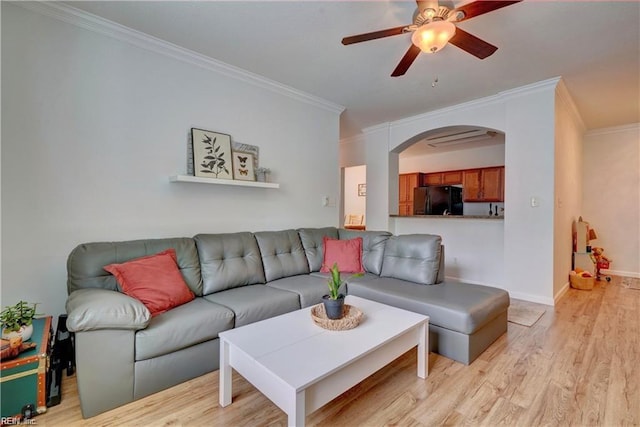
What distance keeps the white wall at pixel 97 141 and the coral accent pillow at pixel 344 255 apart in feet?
2.84

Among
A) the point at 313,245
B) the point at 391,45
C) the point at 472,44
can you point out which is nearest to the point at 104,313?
the point at 313,245

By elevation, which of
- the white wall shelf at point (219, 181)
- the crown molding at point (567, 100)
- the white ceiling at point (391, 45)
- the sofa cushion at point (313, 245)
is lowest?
the sofa cushion at point (313, 245)

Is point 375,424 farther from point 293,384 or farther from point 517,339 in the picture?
point 517,339

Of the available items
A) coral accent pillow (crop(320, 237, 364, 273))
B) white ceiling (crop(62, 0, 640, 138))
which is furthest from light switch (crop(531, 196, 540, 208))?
coral accent pillow (crop(320, 237, 364, 273))

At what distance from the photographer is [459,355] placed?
2.13 meters

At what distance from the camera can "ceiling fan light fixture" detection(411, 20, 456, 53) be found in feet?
6.03

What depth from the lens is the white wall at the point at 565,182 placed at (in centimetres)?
356

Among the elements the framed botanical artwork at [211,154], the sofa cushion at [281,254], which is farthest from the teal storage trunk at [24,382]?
the framed botanical artwork at [211,154]

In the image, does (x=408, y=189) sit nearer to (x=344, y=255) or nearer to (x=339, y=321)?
(x=344, y=255)

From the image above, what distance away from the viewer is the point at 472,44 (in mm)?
2012

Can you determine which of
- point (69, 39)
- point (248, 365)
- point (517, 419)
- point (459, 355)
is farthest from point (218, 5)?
point (517, 419)

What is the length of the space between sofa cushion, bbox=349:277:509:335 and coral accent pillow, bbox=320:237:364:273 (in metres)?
0.39

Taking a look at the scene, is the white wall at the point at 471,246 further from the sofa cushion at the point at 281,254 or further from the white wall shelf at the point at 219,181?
the white wall shelf at the point at 219,181

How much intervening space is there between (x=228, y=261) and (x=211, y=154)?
109cm
